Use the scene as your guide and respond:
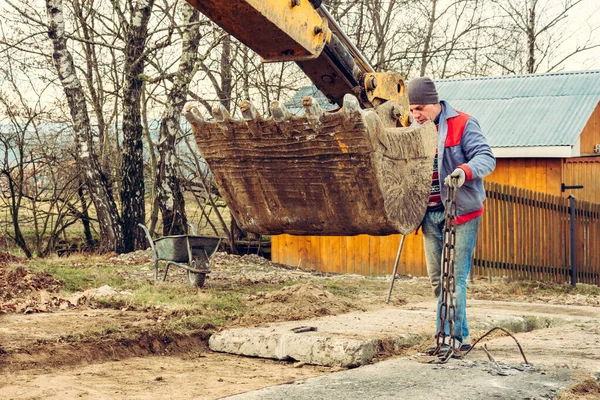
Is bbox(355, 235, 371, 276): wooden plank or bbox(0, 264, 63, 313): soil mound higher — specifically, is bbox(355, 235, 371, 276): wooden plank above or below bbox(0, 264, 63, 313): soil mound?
above

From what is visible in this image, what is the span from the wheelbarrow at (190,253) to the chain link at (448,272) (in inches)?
221

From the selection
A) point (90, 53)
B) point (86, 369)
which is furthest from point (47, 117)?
point (86, 369)

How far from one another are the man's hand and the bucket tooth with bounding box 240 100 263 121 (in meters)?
1.33

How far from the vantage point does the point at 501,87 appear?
1953cm

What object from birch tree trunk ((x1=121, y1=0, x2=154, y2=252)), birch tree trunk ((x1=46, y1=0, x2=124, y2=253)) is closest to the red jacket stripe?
birch tree trunk ((x1=121, y1=0, x2=154, y2=252))

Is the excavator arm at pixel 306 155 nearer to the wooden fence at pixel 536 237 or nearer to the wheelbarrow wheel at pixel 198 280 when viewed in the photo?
the wheelbarrow wheel at pixel 198 280

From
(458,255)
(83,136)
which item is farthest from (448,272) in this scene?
(83,136)

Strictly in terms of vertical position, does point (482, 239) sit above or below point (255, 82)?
below

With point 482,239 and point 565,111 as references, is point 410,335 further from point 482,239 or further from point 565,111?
point 565,111

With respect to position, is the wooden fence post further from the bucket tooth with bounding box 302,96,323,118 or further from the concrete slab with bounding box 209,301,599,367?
the bucket tooth with bounding box 302,96,323,118

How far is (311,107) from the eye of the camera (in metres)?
5.12

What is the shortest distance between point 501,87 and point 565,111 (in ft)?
8.52

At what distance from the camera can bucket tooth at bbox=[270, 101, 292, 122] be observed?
5.23 meters

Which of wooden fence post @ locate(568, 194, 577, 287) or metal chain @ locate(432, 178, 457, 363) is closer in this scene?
metal chain @ locate(432, 178, 457, 363)
